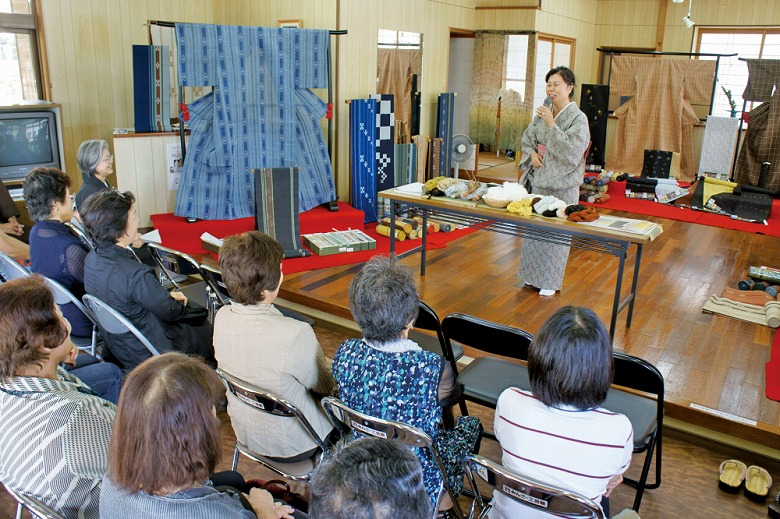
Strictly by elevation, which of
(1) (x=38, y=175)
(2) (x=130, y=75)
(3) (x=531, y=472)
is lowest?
(3) (x=531, y=472)

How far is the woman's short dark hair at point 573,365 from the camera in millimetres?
1681

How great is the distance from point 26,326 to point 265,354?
0.69 metres

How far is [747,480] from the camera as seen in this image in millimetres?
2637

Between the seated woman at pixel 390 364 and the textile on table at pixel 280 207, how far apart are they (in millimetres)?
3286

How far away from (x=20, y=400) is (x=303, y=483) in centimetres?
105

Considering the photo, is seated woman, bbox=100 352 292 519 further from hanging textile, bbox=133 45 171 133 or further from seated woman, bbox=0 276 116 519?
hanging textile, bbox=133 45 171 133

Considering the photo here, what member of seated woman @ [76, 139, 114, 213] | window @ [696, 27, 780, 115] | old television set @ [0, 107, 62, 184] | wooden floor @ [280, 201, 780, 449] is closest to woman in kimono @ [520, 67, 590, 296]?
wooden floor @ [280, 201, 780, 449]

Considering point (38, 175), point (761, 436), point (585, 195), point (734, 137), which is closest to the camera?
point (761, 436)

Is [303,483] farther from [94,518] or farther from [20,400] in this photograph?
[20,400]

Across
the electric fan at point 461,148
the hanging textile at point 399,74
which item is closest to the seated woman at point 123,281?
the hanging textile at point 399,74

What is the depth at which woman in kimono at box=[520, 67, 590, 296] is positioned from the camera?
4.23m

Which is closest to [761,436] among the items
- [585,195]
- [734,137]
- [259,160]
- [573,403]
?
[573,403]

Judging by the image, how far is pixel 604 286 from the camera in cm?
477

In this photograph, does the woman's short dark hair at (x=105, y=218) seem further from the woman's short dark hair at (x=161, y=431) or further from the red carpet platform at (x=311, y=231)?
the red carpet platform at (x=311, y=231)
